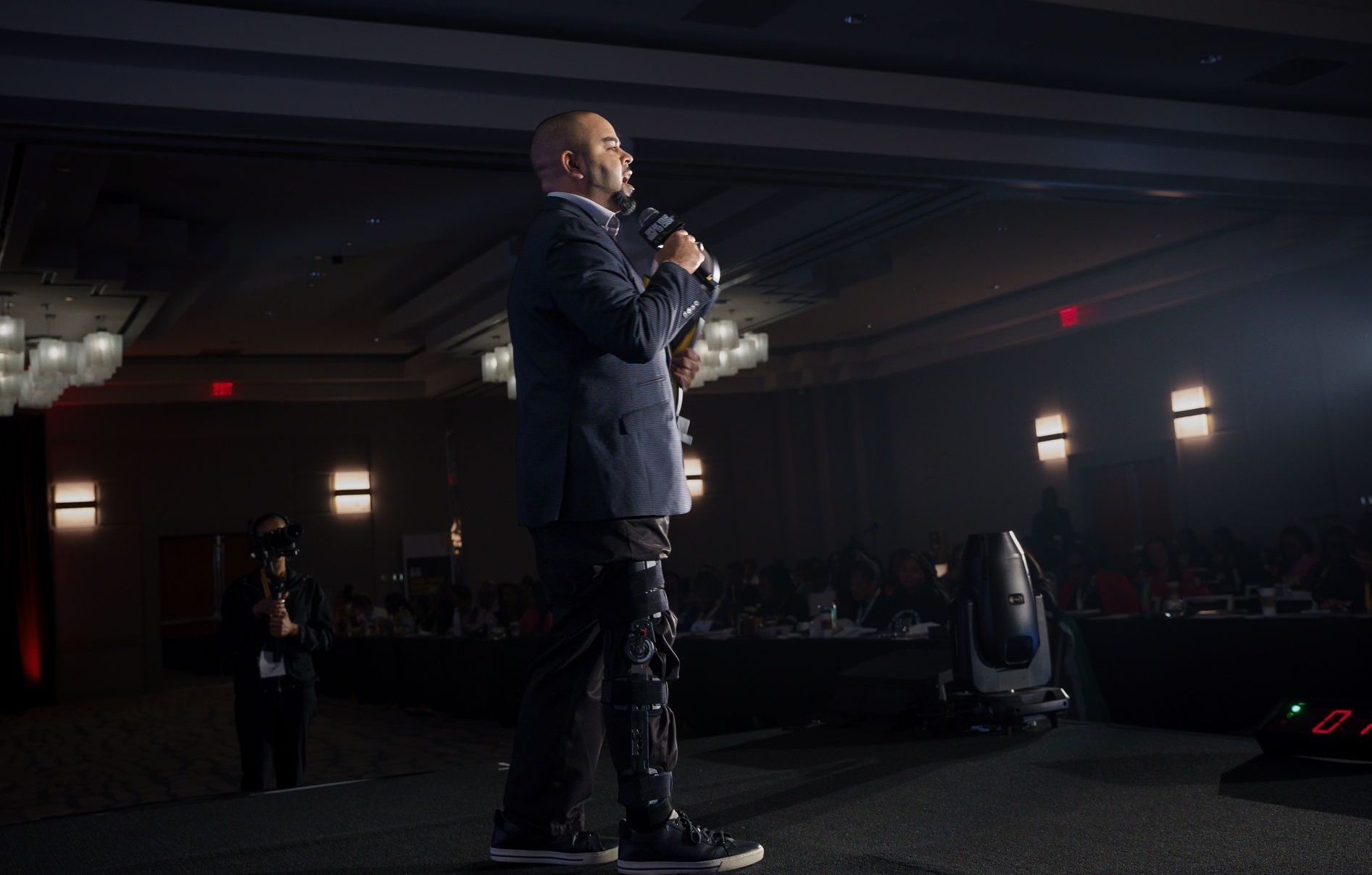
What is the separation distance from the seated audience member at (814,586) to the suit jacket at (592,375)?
4811 millimetres

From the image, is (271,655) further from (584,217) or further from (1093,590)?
(1093,590)

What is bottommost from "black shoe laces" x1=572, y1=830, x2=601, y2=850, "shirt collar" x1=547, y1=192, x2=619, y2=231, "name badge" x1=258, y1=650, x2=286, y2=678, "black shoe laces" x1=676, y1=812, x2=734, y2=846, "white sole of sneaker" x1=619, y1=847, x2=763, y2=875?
"white sole of sneaker" x1=619, y1=847, x2=763, y2=875

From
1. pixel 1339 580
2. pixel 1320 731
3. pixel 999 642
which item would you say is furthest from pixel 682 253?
pixel 1339 580

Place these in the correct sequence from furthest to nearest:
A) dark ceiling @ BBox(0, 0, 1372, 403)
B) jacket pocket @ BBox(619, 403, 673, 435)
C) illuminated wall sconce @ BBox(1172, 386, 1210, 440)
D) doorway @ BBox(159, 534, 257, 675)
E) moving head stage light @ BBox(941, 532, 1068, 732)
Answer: doorway @ BBox(159, 534, 257, 675) < illuminated wall sconce @ BBox(1172, 386, 1210, 440) < dark ceiling @ BBox(0, 0, 1372, 403) < moving head stage light @ BBox(941, 532, 1068, 732) < jacket pocket @ BBox(619, 403, 673, 435)

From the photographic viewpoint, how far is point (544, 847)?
5.76ft

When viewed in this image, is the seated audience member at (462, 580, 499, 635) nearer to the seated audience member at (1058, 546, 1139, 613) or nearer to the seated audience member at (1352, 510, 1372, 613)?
the seated audience member at (1058, 546, 1139, 613)

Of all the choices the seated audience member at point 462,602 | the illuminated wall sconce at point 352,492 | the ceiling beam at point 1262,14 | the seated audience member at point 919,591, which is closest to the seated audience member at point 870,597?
the seated audience member at point 919,591

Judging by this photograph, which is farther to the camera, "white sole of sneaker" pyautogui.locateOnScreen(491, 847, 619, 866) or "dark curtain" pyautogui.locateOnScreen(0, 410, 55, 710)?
"dark curtain" pyautogui.locateOnScreen(0, 410, 55, 710)

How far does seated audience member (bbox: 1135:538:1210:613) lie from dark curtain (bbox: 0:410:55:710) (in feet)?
35.0

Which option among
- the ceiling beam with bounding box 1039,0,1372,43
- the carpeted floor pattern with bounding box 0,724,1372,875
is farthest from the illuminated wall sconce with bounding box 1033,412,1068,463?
the carpeted floor pattern with bounding box 0,724,1372,875

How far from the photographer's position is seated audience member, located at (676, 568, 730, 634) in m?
8.21

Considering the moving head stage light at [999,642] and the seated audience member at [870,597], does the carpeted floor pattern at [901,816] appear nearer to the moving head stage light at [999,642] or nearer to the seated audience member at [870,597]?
the moving head stage light at [999,642]

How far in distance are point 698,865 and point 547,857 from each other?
0.79 ft

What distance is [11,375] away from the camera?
329 inches
